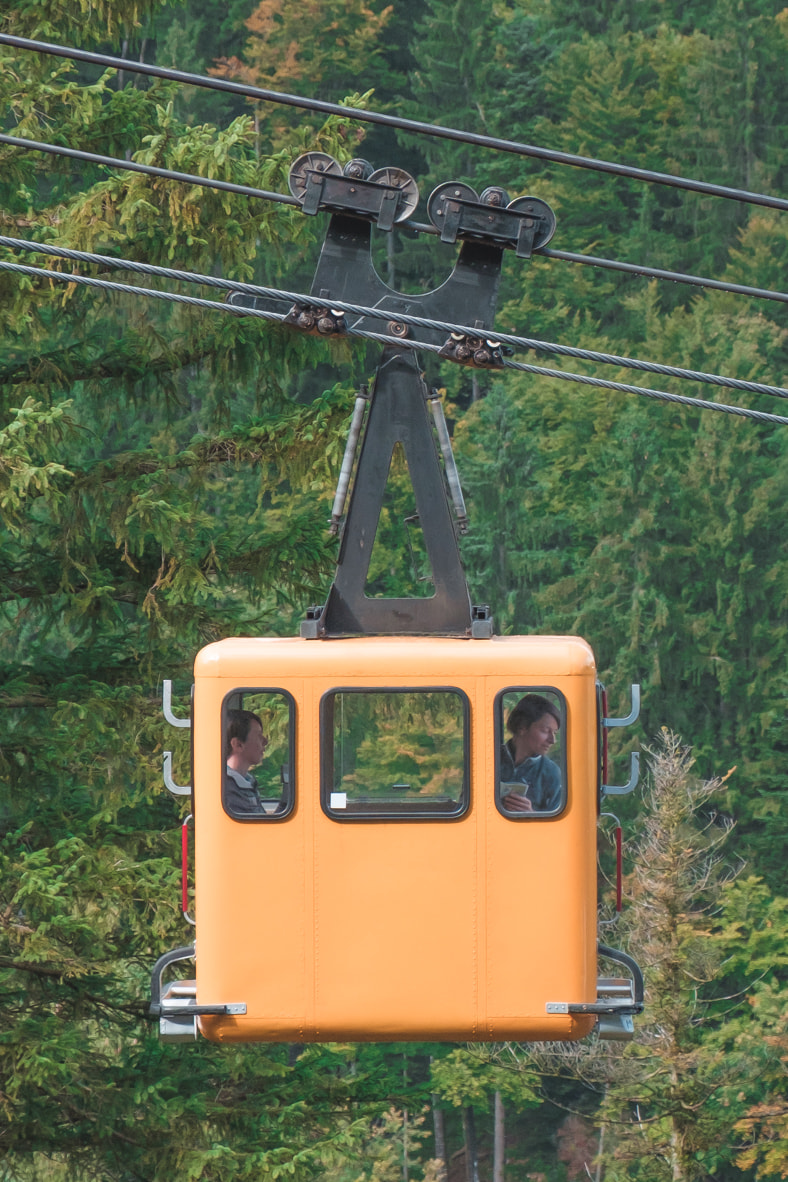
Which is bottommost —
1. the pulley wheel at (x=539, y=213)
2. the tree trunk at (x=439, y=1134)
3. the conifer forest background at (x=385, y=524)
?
the tree trunk at (x=439, y=1134)

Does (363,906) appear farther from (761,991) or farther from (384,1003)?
(761,991)

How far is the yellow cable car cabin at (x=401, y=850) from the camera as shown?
6.89 meters

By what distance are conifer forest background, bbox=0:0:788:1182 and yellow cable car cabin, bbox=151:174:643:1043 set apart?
3.63 m

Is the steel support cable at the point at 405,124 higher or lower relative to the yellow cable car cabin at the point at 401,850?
higher

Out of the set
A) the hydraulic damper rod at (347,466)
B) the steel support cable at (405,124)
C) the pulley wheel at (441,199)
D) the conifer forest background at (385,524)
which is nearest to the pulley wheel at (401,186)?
the pulley wheel at (441,199)

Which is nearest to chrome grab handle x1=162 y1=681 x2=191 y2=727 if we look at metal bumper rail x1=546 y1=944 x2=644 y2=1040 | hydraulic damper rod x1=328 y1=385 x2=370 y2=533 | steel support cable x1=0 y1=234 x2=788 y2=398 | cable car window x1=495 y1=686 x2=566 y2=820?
hydraulic damper rod x1=328 y1=385 x2=370 y2=533

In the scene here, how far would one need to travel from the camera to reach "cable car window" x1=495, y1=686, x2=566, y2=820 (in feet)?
22.7

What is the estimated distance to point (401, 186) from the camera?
24.3 ft

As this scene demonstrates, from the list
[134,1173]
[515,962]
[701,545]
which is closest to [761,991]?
[701,545]

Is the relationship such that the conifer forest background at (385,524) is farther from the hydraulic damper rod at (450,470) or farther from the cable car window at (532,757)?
the cable car window at (532,757)

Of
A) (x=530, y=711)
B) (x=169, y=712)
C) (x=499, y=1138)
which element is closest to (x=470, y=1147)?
(x=499, y=1138)

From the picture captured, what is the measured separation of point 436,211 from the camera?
7.39 meters

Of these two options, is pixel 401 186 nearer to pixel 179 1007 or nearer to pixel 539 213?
pixel 539 213

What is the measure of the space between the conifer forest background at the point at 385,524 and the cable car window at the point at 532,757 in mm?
4092
